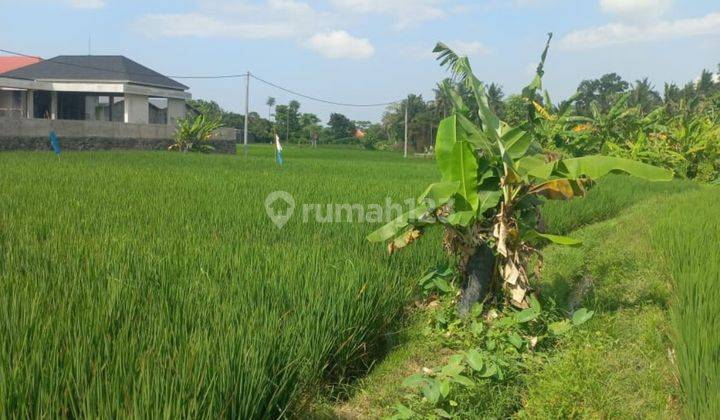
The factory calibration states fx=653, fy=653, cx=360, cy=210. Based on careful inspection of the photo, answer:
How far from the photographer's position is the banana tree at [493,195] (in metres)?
3.42

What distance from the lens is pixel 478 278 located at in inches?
139

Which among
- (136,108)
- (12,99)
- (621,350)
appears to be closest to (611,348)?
(621,350)

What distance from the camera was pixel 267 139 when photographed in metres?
41.7

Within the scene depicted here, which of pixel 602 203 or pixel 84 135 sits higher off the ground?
pixel 84 135

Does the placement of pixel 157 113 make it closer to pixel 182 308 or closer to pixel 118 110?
pixel 118 110

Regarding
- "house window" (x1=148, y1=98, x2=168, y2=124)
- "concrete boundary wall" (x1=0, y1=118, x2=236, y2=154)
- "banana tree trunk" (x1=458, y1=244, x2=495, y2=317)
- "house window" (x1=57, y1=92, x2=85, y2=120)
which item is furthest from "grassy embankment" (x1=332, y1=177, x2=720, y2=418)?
"house window" (x1=148, y1=98, x2=168, y2=124)

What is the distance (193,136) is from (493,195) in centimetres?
1706

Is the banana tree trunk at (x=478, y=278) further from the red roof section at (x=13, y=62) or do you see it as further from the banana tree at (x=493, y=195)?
the red roof section at (x=13, y=62)

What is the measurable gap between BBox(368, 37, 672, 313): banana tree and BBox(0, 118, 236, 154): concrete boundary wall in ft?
42.2

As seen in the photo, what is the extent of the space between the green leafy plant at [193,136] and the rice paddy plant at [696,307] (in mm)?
16051

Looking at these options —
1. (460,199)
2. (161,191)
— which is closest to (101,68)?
(161,191)

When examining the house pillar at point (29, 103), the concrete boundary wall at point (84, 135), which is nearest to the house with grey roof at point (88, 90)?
the house pillar at point (29, 103)

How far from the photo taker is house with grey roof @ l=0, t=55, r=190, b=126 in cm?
2191

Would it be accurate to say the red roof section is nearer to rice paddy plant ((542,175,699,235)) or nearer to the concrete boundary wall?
the concrete boundary wall
